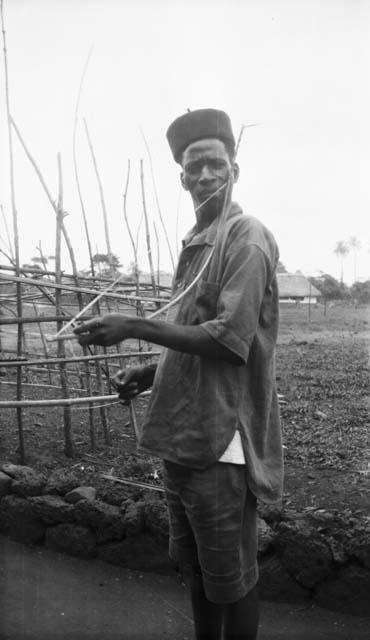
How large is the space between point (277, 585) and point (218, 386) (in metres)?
1.59

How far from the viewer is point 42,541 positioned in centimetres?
321

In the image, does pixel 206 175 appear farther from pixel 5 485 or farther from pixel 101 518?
pixel 5 485

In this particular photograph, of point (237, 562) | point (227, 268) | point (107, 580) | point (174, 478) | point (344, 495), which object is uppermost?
point (227, 268)

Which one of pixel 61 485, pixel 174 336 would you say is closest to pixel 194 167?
pixel 174 336

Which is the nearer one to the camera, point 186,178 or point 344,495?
point 186,178

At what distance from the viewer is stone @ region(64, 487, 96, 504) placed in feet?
10.4

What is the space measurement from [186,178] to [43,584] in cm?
212

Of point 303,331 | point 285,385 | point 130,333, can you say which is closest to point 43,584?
point 130,333

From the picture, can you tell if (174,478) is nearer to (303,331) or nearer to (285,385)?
(285,385)

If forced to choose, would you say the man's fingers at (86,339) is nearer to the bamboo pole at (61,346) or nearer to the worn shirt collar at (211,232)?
the worn shirt collar at (211,232)

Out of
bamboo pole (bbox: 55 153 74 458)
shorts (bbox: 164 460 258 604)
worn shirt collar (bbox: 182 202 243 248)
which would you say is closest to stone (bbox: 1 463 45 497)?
bamboo pole (bbox: 55 153 74 458)

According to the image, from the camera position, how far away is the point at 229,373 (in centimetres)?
147

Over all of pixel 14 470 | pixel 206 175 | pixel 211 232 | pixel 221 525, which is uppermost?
pixel 206 175

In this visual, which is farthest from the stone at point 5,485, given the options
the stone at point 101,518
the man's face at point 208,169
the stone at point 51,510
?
the man's face at point 208,169
